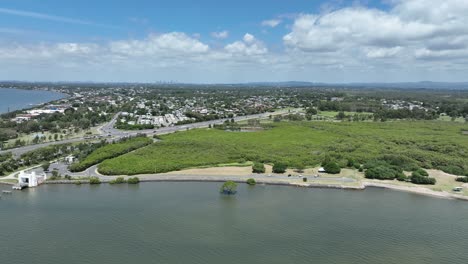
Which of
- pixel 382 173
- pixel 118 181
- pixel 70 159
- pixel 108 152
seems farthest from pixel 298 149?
pixel 70 159

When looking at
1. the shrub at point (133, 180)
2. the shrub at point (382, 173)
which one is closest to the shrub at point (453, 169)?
the shrub at point (382, 173)

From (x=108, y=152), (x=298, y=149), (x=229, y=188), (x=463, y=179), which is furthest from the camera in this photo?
(x=298, y=149)

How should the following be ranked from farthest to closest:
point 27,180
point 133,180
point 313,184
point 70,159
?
point 70,159, point 133,180, point 313,184, point 27,180

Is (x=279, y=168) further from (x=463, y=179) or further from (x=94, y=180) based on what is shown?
(x=94, y=180)

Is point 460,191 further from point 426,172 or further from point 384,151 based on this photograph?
point 384,151

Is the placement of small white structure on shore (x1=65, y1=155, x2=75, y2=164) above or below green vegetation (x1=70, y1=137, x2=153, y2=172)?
below

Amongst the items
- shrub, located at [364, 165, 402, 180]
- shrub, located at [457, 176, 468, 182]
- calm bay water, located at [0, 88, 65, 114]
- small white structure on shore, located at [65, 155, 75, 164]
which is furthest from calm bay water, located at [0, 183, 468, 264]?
calm bay water, located at [0, 88, 65, 114]

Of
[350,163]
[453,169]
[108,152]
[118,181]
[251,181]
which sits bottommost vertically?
[251,181]

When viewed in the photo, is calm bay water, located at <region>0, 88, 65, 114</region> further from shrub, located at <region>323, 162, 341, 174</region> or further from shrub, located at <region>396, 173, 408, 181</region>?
shrub, located at <region>396, 173, 408, 181</region>
